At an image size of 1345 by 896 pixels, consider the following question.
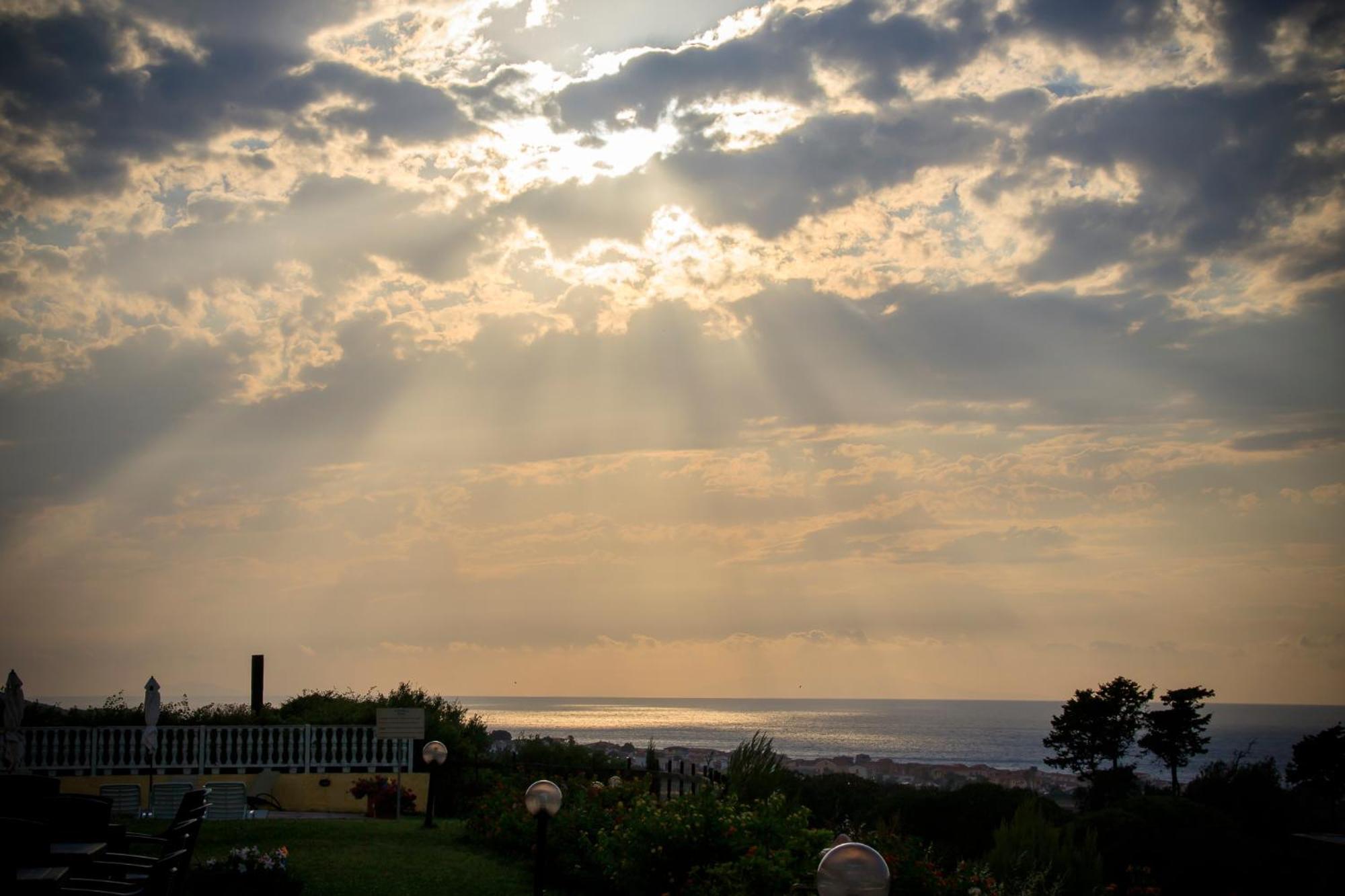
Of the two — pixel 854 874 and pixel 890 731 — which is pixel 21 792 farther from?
pixel 890 731

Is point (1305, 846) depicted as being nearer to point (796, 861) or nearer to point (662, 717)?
point (796, 861)

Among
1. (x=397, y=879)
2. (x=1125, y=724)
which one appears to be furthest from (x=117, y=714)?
(x=1125, y=724)

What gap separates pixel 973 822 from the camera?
691 inches

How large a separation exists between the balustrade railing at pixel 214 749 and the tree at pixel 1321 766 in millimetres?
18596

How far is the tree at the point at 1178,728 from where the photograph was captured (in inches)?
1194

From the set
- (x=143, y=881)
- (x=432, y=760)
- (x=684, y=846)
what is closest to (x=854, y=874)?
(x=143, y=881)

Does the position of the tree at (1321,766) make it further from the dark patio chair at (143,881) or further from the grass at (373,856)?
the dark patio chair at (143,881)

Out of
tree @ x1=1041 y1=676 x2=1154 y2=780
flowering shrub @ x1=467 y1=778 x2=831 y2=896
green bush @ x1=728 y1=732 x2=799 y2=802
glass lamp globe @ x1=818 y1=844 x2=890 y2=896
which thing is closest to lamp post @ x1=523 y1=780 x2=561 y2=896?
flowering shrub @ x1=467 y1=778 x2=831 y2=896

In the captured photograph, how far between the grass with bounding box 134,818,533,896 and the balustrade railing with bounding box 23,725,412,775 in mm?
4119

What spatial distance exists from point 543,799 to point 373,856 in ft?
12.9

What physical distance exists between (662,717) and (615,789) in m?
165

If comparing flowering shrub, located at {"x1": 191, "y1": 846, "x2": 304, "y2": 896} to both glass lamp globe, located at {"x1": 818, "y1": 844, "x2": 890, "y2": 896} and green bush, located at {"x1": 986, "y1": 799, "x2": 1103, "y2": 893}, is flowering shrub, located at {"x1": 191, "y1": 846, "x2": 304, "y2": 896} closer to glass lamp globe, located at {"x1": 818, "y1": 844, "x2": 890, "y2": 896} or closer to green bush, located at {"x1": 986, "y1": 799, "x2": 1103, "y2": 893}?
green bush, located at {"x1": 986, "y1": 799, "x2": 1103, "y2": 893}

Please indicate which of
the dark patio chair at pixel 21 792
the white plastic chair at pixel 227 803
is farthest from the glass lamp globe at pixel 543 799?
the white plastic chair at pixel 227 803

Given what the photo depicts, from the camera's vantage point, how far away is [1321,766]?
2414 cm
